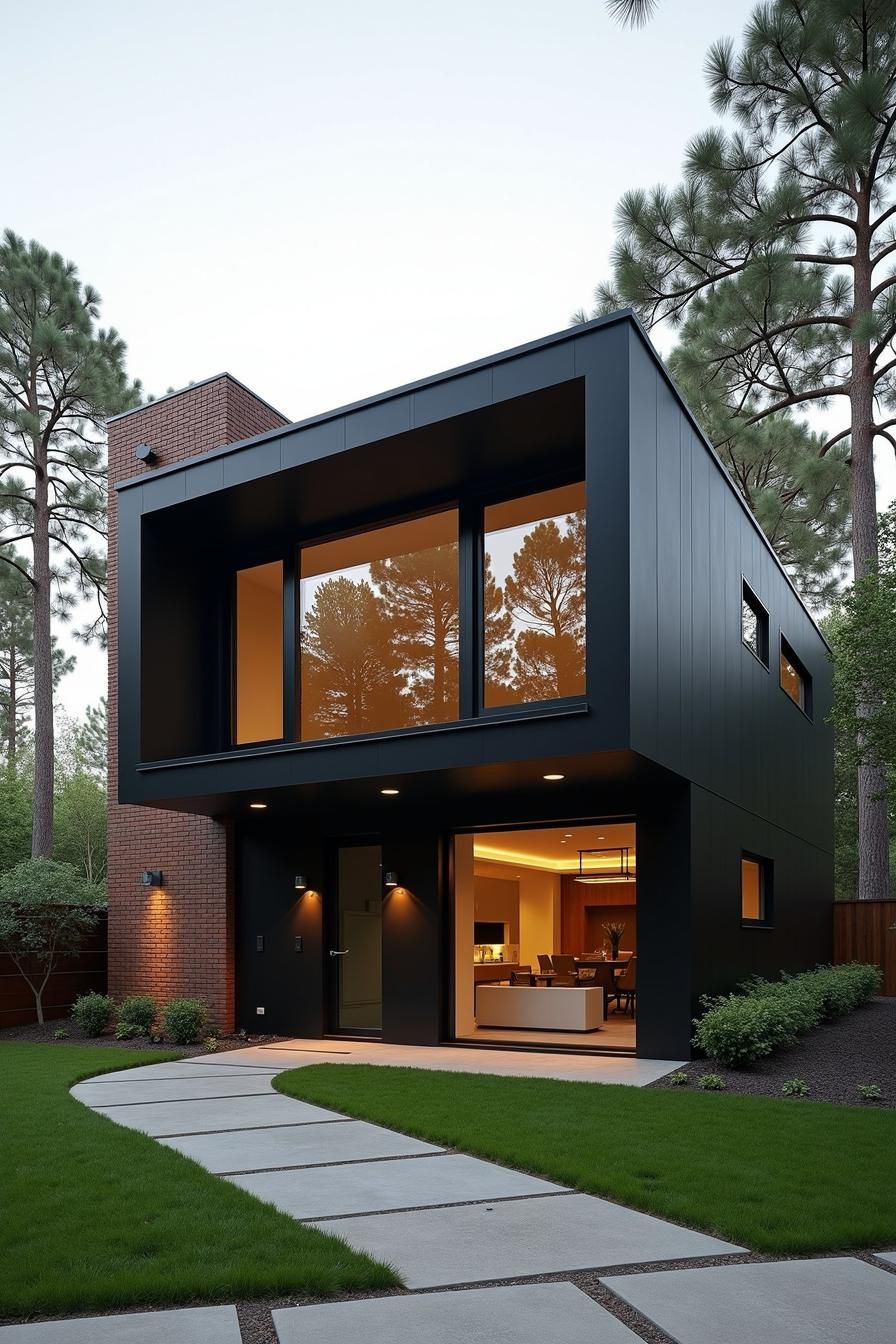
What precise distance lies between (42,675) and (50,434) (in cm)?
528

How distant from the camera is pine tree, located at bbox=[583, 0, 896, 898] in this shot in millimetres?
17406

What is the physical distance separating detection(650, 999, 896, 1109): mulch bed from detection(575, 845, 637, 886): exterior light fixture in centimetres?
626

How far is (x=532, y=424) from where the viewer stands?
9.63m

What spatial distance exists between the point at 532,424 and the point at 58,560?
1837 centimetres

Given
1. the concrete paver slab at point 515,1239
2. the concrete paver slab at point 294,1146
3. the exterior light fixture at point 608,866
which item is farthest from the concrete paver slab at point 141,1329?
the exterior light fixture at point 608,866

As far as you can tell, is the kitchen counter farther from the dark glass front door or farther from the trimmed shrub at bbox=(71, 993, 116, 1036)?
the trimmed shrub at bbox=(71, 993, 116, 1036)

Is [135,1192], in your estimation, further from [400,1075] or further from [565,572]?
[565,572]

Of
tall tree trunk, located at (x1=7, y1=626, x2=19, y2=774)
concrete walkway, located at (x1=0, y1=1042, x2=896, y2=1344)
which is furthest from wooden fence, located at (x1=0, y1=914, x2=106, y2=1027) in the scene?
tall tree trunk, located at (x1=7, y1=626, x2=19, y2=774)

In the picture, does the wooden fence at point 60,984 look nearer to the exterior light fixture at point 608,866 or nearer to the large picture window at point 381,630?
the large picture window at point 381,630

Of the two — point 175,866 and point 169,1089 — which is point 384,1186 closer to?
point 169,1089

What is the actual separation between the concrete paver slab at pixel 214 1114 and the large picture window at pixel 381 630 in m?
3.97

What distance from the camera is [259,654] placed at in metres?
12.6

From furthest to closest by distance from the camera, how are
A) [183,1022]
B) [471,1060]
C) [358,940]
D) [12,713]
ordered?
[12,713] → [358,940] → [183,1022] → [471,1060]

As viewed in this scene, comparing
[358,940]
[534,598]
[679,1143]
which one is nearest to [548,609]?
[534,598]
